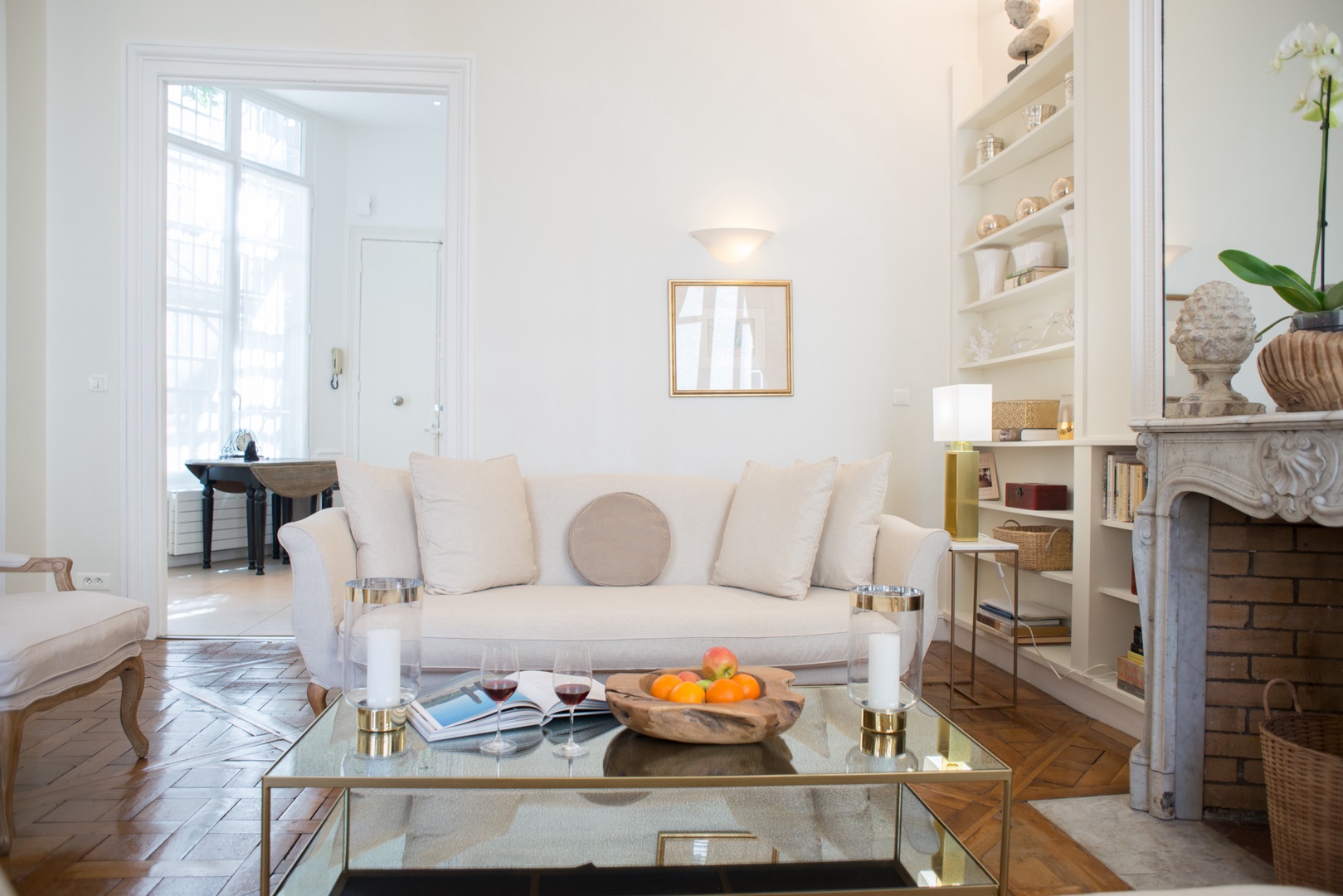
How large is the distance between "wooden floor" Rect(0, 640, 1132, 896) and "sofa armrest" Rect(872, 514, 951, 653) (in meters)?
0.44

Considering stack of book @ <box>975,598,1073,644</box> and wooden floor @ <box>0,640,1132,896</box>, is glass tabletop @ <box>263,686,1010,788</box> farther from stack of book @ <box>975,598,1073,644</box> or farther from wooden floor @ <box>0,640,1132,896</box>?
stack of book @ <box>975,598,1073,644</box>

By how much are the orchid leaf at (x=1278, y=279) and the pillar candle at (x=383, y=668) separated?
199 cm

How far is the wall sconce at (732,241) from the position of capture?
154 inches

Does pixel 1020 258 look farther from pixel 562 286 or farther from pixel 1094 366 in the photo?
pixel 562 286

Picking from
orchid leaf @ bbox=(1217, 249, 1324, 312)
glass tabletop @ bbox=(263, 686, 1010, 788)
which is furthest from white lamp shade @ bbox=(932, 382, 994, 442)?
glass tabletop @ bbox=(263, 686, 1010, 788)

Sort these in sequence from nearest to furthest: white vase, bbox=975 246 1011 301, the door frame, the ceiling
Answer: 1. white vase, bbox=975 246 1011 301
2. the ceiling
3. the door frame

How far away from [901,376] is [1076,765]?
78.2 inches

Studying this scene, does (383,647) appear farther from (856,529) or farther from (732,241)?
(732,241)

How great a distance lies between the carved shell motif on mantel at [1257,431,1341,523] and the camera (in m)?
1.75

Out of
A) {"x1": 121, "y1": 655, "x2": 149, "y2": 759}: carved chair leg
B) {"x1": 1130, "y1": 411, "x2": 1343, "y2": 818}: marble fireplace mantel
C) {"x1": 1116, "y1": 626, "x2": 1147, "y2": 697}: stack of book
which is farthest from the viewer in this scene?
{"x1": 1116, "y1": 626, "x2": 1147, "y2": 697}: stack of book

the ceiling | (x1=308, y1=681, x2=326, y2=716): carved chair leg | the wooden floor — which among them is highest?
the ceiling

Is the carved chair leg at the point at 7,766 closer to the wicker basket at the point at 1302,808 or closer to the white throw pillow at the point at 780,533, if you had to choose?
the white throw pillow at the point at 780,533

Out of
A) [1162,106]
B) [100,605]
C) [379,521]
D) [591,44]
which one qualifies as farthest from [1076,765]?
[591,44]

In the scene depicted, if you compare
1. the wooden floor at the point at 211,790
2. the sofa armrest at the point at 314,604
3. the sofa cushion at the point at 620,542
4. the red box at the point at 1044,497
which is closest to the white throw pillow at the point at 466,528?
the sofa cushion at the point at 620,542
